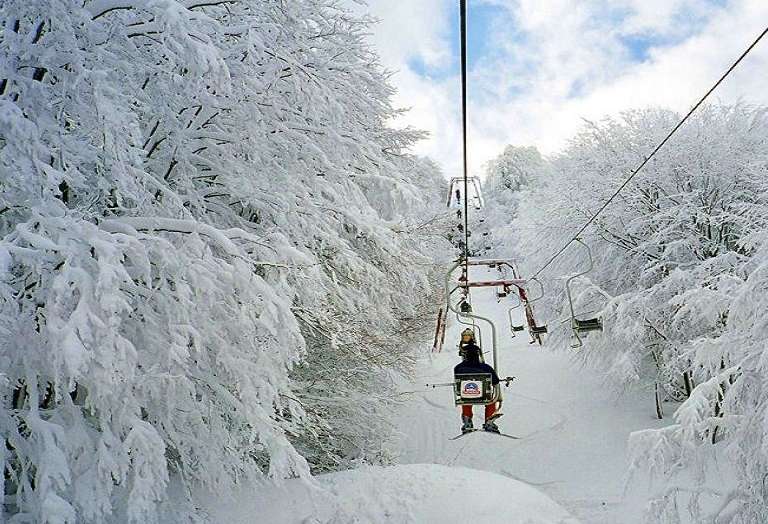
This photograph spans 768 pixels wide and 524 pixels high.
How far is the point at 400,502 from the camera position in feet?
20.0

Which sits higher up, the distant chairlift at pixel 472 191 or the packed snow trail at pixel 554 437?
the distant chairlift at pixel 472 191

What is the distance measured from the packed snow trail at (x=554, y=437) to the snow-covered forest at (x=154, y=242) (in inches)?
227

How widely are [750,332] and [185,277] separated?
18.8 feet

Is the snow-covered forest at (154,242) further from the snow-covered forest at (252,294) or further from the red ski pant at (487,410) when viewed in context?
the red ski pant at (487,410)

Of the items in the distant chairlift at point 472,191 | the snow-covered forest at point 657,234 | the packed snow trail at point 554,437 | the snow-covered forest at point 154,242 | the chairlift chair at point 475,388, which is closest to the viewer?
the snow-covered forest at point 154,242

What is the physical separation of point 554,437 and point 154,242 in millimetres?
11905

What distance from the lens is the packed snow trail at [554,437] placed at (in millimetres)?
10398

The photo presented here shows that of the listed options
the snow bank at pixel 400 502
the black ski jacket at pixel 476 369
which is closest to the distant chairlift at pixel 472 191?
the black ski jacket at pixel 476 369

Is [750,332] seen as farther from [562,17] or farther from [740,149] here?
[740,149]

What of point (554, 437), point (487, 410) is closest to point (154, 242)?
point (487, 410)

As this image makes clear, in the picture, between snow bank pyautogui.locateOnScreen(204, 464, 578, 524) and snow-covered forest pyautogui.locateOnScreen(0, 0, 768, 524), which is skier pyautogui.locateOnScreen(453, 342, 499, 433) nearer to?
snow-covered forest pyautogui.locateOnScreen(0, 0, 768, 524)

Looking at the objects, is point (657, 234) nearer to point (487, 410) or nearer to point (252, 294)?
point (487, 410)

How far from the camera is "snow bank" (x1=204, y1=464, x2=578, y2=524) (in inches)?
226

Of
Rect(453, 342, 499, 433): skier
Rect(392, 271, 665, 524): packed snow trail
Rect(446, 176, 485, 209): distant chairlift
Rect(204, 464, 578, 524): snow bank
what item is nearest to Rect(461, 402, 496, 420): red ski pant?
Rect(453, 342, 499, 433): skier
